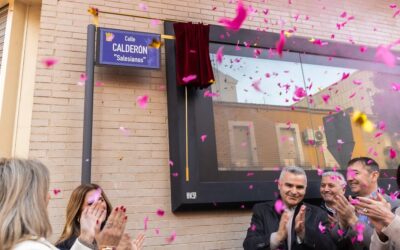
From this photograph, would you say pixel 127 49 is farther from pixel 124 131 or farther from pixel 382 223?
pixel 382 223

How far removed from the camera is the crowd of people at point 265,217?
151 cm

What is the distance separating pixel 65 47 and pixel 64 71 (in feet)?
0.72

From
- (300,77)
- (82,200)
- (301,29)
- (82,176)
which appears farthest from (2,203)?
(301,29)

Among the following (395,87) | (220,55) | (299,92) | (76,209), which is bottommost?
(76,209)

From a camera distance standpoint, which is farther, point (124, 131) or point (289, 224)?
point (124, 131)

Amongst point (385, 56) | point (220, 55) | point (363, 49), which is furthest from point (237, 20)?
point (385, 56)

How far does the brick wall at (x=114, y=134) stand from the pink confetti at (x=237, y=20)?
26.5 inches

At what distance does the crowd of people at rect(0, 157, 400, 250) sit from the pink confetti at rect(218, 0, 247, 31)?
63.3 inches

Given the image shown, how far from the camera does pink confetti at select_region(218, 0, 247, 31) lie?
157 inches

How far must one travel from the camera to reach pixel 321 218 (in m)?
2.95

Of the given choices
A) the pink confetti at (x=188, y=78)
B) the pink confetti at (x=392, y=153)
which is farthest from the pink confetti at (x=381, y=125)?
the pink confetti at (x=188, y=78)

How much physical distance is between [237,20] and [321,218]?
2.11 meters

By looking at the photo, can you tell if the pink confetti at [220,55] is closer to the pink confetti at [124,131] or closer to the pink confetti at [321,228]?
the pink confetti at [124,131]

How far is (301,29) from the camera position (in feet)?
14.7
